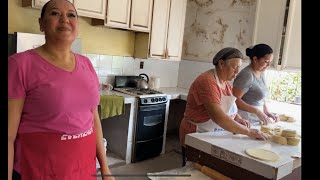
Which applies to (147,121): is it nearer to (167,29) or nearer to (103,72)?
(103,72)

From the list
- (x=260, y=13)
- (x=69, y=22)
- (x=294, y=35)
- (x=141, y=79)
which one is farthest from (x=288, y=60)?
(x=69, y=22)

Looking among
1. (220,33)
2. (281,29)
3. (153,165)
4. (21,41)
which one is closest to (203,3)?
(220,33)

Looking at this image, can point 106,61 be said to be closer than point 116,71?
Yes

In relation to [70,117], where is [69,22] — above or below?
above

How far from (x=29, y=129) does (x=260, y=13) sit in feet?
9.98

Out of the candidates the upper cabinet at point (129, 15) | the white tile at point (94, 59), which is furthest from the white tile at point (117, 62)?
the upper cabinet at point (129, 15)

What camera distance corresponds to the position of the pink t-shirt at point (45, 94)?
2.95ft

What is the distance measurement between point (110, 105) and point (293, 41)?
2.19 metres

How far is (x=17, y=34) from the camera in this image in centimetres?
228

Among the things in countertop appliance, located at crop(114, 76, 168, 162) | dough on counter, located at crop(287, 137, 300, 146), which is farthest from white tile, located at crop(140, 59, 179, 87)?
dough on counter, located at crop(287, 137, 300, 146)

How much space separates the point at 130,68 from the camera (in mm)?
3623

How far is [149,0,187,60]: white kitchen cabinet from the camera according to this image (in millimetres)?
3426

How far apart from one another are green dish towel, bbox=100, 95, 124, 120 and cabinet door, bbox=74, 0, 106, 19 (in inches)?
34.3
